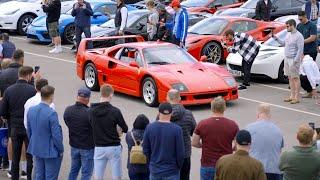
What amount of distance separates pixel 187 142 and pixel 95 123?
1.14 m

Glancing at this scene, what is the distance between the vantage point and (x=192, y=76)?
584 inches

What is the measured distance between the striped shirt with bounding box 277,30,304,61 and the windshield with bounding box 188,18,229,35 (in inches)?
194

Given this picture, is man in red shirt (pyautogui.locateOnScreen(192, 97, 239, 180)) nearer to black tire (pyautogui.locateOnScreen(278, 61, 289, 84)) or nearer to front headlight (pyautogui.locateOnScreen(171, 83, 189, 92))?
front headlight (pyautogui.locateOnScreen(171, 83, 189, 92))

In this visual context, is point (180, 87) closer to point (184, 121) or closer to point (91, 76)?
point (91, 76)

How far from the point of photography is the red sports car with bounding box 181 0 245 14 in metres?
27.3

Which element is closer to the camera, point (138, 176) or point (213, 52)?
point (138, 176)

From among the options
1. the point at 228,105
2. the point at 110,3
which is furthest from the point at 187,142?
the point at 110,3

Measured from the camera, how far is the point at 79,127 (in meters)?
9.20

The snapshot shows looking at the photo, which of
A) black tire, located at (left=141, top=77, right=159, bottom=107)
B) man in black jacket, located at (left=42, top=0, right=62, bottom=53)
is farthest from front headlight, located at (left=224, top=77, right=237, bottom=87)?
man in black jacket, located at (left=42, top=0, right=62, bottom=53)

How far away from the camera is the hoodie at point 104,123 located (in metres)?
8.95

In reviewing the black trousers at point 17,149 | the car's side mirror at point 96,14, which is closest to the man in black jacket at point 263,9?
the car's side mirror at point 96,14

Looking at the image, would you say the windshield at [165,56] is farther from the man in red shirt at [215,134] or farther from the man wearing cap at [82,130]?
the man in red shirt at [215,134]

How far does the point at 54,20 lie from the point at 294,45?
9596 millimetres

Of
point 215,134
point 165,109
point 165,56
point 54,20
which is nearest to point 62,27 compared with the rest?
point 54,20
